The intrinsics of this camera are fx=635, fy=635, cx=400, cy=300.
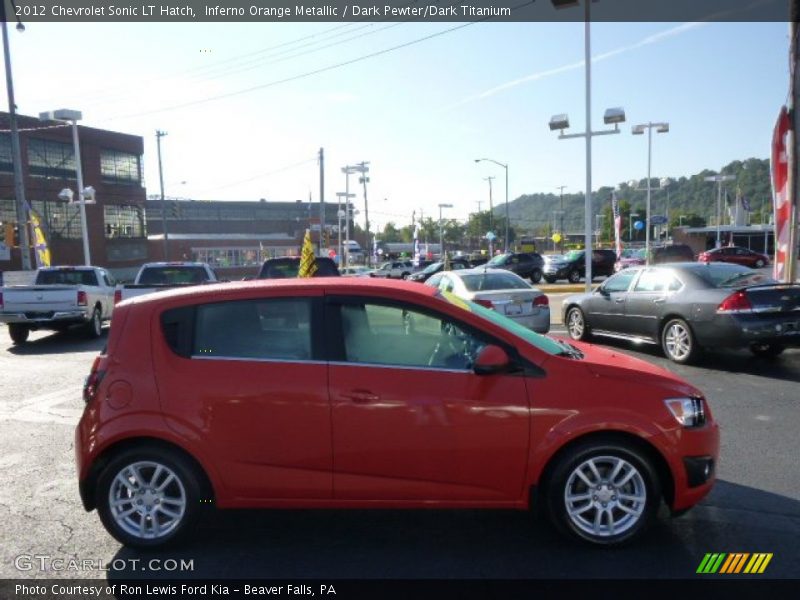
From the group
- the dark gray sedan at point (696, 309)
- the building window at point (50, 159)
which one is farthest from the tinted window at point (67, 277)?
the building window at point (50, 159)

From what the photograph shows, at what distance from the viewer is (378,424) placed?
369cm

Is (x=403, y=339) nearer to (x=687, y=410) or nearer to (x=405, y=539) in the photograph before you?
(x=405, y=539)

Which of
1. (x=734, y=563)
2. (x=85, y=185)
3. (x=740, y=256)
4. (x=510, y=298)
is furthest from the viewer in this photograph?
(x=85, y=185)

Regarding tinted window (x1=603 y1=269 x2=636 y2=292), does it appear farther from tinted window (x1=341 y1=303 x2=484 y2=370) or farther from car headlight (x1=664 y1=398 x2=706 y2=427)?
tinted window (x1=341 y1=303 x2=484 y2=370)

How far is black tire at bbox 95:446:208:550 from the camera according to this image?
3.80 metres

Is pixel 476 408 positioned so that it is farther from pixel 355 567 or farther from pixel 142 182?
pixel 142 182

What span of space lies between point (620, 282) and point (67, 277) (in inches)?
508

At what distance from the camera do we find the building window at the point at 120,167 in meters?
50.6

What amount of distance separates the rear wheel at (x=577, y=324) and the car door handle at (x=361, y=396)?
28.2 ft

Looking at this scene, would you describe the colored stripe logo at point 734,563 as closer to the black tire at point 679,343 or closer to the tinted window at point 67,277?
the black tire at point 679,343

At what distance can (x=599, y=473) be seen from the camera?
375 centimetres

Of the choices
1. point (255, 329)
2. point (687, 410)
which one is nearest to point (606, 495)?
point (687, 410)

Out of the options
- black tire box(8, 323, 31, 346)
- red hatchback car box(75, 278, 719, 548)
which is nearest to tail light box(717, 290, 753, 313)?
red hatchback car box(75, 278, 719, 548)

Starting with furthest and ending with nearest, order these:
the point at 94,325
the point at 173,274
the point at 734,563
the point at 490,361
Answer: the point at 173,274
the point at 94,325
the point at 490,361
the point at 734,563
